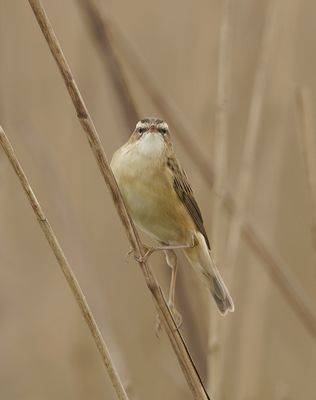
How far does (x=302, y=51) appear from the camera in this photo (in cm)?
371

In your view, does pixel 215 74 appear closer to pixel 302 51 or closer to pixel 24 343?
pixel 302 51

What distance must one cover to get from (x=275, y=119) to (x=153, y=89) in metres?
0.71

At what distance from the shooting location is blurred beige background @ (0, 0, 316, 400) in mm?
2943

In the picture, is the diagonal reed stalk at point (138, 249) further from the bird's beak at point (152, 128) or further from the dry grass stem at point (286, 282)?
the dry grass stem at point (286, 282)

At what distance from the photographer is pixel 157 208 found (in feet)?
7.62

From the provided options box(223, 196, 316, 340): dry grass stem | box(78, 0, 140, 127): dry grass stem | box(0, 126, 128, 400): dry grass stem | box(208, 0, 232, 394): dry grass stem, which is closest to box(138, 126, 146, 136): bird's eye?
box(78, 0, 140, 127): dry grass stem

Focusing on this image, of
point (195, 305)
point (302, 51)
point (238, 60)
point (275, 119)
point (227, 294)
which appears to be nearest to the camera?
point (227, 294)

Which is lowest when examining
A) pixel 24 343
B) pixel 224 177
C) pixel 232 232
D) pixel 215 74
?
pixel 24 343

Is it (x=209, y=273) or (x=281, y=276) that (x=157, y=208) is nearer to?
(x=209, y=273)

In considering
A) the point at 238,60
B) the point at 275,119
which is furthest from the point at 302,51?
the point at 275,119

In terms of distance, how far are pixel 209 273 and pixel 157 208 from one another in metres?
0.32

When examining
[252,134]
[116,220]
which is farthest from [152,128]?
[116,220]

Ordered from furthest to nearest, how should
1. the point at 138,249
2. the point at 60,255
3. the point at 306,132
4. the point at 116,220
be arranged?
the point at 116,220 → the point at 306,132 → the point at 138,249 → the point at 60,255

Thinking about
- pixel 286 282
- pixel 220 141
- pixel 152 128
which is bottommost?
pixel 286 282
